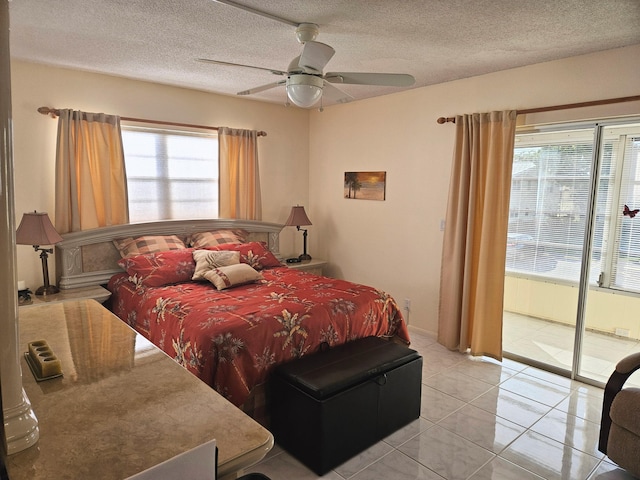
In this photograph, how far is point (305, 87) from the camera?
98.7 inches

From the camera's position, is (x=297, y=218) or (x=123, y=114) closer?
(x=123, y=114)

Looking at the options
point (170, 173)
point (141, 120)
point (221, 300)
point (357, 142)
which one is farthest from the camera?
point (357, 142)

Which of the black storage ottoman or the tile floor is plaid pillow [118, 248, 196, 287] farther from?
the tile floor

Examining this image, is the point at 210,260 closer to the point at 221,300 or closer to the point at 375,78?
the point at 221,300

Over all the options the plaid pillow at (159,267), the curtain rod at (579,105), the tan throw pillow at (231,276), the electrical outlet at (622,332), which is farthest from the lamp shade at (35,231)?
the electrical outlet at (622,332)

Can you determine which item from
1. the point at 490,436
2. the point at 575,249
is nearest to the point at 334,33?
the point at 575,249

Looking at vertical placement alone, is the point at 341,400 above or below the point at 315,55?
below

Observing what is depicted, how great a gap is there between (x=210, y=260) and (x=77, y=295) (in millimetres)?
1128

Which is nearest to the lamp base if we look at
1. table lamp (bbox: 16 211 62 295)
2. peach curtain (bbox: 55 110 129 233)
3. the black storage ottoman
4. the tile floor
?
table lamp (bbox: 16 211 62 295)

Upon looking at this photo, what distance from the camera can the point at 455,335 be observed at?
4.03 metres

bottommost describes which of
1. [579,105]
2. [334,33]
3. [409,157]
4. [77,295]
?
[77,295]

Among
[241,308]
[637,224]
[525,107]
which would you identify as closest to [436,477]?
[241,308]

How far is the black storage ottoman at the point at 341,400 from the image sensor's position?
235cm

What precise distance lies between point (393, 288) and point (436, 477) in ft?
8.36
